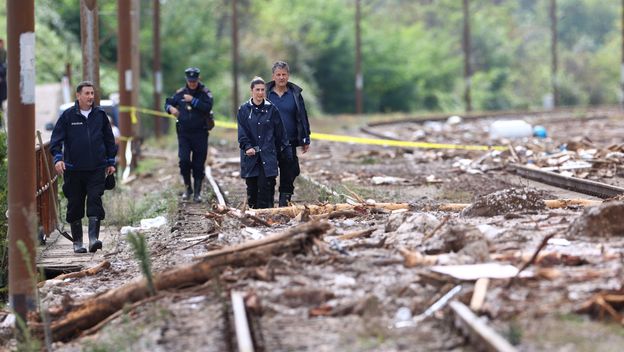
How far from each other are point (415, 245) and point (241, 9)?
57.5 metres

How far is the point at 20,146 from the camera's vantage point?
33.6 feet

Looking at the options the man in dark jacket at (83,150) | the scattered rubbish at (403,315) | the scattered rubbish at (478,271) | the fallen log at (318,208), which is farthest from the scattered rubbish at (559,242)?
the man in dark jacket at (83,150)

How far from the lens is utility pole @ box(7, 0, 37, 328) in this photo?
1018 cm

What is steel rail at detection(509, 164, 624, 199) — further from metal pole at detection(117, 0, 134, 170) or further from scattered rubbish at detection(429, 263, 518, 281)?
metal pole at detection(117, 0, 134, 170)

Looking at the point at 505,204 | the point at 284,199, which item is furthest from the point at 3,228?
the point at 505,204

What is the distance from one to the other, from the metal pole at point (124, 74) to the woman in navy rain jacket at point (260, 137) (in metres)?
12.4

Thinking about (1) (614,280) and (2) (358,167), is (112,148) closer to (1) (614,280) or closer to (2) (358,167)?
(1) (614,280)

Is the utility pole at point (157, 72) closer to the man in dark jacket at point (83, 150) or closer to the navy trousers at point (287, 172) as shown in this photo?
the navy trousers at point (287, 172)

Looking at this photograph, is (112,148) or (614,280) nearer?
(614,280)

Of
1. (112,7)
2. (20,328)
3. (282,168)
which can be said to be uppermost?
(112,7)

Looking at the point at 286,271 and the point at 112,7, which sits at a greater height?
the point at 112,7

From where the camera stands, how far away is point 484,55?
84.9 m

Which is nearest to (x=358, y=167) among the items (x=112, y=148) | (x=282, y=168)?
(x=282, y=168)

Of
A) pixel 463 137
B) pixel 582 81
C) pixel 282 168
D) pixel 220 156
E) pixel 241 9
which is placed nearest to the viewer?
pixel 282 168
